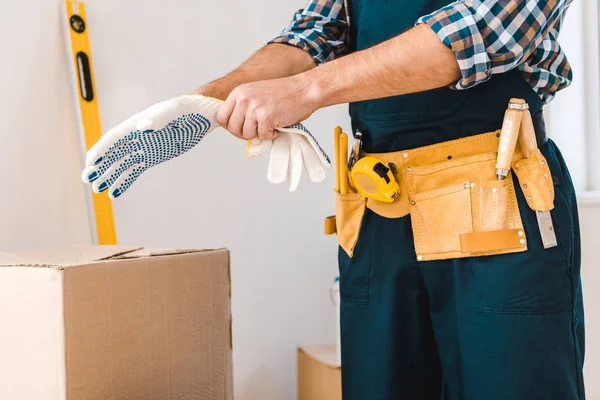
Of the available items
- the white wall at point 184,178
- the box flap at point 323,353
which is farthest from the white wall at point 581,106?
the box flap at point 323,353

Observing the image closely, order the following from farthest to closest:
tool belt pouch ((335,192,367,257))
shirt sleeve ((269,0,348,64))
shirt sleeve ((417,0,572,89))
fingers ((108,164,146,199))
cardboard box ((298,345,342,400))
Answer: cardboard box ((298,345,342,400))
shirt sleeve ((269,0,348,64))
tool belt pouch ((335,192,367,257))
fingers ((108,164,146,199))
shirt sleeve ((417,0,572,89))

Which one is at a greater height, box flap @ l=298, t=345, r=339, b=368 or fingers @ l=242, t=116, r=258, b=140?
fingers @ l=242, t=116, r=258, b=140

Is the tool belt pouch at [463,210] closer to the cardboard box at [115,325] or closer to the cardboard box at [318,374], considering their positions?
the cardboard box at [115,325]

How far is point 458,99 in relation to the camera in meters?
1.05

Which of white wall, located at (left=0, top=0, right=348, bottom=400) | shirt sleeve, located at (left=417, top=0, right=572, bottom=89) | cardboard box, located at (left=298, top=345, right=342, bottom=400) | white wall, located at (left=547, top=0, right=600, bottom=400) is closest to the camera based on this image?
shirt sleeve, located at (left=417, top=0, right=572, bottom=89)

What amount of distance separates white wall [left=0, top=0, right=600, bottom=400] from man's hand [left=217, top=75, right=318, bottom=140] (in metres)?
0.73

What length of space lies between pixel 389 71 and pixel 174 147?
35 cm

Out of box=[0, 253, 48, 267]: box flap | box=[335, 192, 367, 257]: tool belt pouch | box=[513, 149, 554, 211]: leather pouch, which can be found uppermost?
box=[513, 149, 554, 211]: leather pouch

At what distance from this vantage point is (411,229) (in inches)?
42.6

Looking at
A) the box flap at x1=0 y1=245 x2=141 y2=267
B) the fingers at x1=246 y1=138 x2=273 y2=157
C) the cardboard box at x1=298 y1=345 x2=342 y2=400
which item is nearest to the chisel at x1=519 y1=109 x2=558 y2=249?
the fingers at x1=246 y1=138 x2=273 y2=157

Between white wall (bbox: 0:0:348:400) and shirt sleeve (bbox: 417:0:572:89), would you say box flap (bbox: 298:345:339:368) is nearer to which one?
white wall (bbox: 0:0:348:400)

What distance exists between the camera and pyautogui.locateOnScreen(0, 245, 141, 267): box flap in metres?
0.99

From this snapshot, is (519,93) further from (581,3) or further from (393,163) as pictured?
(581,3)

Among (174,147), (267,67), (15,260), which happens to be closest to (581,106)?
(267,67)
